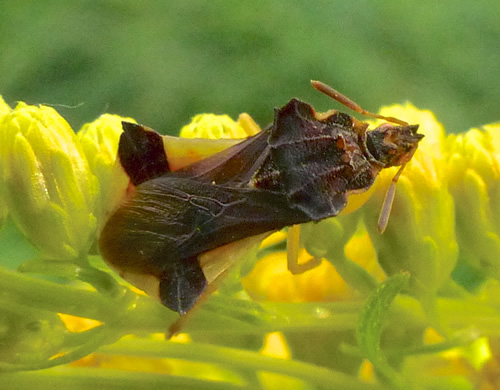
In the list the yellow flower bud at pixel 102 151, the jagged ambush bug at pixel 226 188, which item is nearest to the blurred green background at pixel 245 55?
the jagged ambush bug at pixel 226 188

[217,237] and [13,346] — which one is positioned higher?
[217,237]

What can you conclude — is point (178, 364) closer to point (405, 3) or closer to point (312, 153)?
point (312, 153)

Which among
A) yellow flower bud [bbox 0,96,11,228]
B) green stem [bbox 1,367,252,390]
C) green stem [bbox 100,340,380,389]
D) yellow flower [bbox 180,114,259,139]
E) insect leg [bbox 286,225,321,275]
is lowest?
green stem [bbox 1,367,252,390]

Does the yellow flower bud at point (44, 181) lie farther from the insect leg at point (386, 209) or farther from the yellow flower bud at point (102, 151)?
the insect leg at point (386, 209)

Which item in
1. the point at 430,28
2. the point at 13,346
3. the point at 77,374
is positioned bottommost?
the point at 77,374

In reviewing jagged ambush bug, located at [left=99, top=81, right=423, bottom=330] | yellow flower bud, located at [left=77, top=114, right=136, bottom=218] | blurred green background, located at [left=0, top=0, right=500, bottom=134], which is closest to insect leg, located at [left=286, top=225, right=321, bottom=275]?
jagged ambush bug, located at [left=99, top=81, right=423, bottom=330]

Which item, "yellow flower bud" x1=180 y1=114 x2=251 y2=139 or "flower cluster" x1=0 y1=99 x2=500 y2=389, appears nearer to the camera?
"flower cluster" x1=0 y1=99 x2=500 y2=389

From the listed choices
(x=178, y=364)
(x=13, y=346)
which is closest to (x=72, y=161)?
(x=13, y=346)

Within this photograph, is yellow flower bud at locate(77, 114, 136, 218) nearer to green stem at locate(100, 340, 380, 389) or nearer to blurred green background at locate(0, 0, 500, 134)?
green stem at locate(100, 340, 380, 389)
